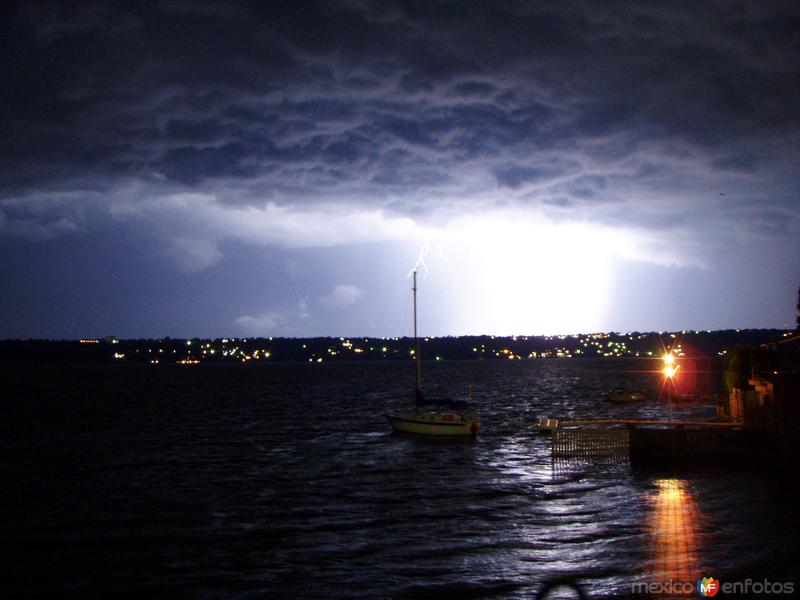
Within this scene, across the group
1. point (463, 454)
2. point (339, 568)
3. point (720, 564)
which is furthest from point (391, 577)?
point (463, 454)

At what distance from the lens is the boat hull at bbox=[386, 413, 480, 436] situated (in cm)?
6269

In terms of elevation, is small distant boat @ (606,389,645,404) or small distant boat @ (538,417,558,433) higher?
small distant boat @ (538,417,558,433)

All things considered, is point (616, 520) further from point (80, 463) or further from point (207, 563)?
point (80, 463)

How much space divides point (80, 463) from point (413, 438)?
87.7 ft

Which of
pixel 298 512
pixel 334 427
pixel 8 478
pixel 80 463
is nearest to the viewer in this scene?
pixel 298 512

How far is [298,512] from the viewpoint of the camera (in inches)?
1336

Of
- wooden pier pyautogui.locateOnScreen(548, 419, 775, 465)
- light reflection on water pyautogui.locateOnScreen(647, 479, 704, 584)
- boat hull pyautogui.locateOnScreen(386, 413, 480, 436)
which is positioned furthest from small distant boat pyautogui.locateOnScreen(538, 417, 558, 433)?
light reflection on water pyautogui.locateOnScreen(647, 479, 704, 584)

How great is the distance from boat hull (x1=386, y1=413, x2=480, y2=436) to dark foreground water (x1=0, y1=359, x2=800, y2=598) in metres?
2.16

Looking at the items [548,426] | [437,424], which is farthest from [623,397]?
[437,424]

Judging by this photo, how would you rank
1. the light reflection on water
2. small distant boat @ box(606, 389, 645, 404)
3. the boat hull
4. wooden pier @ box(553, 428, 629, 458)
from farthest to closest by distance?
small distant boat @ box(606, 389, 645, 404)
the boat hull
wooden pier @ box(553, 428, 629, 458)
the light reflection on water

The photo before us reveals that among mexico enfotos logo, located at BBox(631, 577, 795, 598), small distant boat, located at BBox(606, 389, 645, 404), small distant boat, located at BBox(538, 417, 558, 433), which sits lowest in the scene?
small distant boat, located at BBox(606, 389, 645, 404)

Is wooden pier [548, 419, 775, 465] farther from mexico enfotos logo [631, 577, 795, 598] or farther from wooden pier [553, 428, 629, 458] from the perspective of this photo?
mexico enfotos logo [631, 577, 795, 598]

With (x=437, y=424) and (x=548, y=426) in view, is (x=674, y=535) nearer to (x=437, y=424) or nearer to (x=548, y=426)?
(x=437, y=424)

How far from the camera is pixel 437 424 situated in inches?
2474
